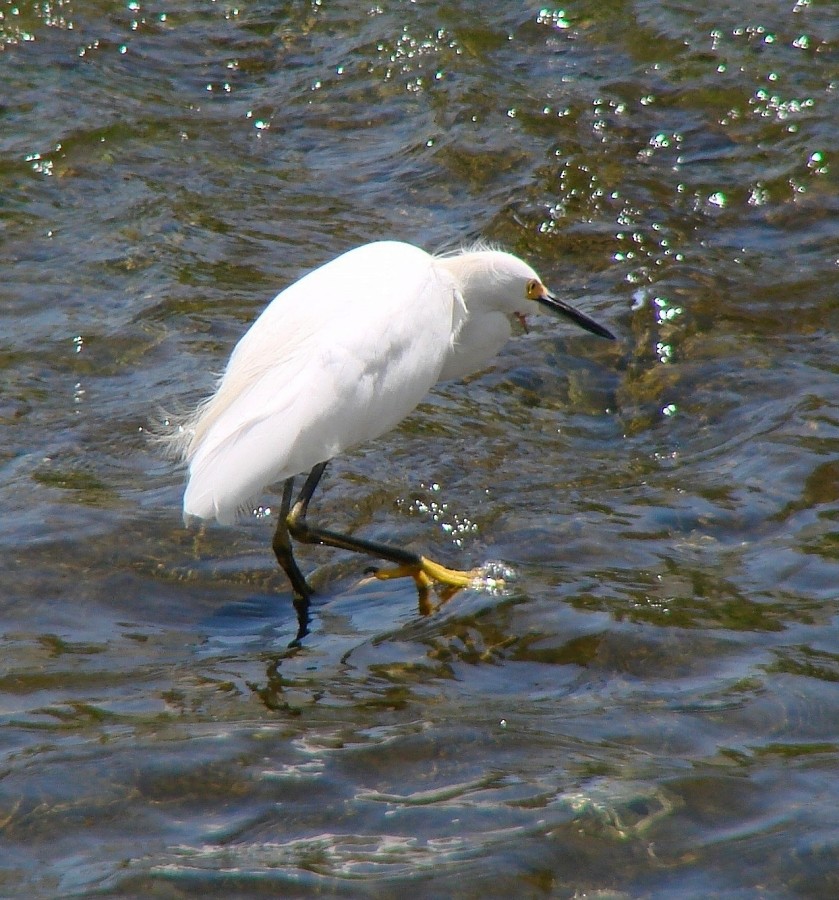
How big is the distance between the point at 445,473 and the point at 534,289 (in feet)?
3.03

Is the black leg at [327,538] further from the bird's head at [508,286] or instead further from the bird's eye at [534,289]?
the bird's eye at [534,289]

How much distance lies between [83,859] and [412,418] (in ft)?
11.5

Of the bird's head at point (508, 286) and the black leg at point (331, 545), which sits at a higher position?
the bird's head at point (508, 286)

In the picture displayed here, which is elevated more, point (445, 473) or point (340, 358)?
point (340, 358)

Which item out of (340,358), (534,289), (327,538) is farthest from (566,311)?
(327,538)

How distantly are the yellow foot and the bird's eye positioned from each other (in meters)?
1.24

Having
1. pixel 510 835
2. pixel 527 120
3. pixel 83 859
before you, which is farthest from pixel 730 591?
pixel 527 120

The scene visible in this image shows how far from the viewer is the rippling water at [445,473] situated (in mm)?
3260

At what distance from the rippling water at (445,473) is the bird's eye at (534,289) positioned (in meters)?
0.82

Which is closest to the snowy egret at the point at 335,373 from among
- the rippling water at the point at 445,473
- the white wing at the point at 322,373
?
the white wing at the point at 322,373

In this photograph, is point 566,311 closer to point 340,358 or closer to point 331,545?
point 340,358

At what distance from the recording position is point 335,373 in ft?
15.4

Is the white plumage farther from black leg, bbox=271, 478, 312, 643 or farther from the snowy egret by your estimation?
black leg, bbox=271, 478, 312, 643

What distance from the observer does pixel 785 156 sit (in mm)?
→ 8133
